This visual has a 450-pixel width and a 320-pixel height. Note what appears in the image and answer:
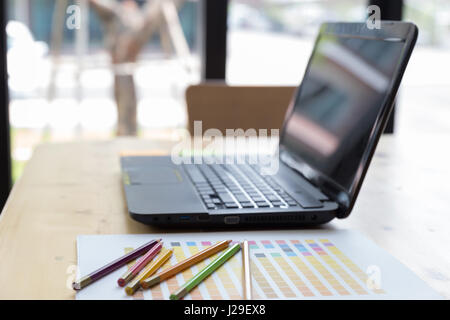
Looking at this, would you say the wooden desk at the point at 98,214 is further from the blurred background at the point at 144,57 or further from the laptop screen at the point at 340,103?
the blurred background at the point at 144,57

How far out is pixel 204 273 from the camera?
67 cm

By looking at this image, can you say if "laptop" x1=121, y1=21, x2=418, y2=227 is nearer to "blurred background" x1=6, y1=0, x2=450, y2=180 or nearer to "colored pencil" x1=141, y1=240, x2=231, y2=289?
"colored pencil" x1=141, y1=240, x2=231, y2=289

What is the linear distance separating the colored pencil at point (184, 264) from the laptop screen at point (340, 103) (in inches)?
8.4

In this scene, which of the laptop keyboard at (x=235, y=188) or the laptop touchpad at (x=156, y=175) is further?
the laptop touchpad at (x=156, y=175)

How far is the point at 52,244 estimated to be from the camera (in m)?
0.79

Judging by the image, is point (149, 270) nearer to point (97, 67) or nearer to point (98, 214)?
point (98, 214)

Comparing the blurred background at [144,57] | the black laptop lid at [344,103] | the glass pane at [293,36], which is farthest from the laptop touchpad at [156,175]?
the glass pane at [293,36]

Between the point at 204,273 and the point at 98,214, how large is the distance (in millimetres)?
296

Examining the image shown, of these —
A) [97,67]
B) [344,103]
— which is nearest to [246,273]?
A: [344,103]

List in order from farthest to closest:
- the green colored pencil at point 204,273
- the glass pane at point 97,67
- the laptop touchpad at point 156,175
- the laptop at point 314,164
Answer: the glass pane at point 97,67, the laptop touchpad at point 156,175, the laptop at point 314,164, the green colored pencil at point 204,273

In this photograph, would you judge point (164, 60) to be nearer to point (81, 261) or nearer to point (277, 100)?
point (277, 100)

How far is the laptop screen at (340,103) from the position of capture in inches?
34.9

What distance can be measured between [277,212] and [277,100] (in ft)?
3.36

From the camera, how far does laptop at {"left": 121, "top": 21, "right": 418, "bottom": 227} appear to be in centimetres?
85
